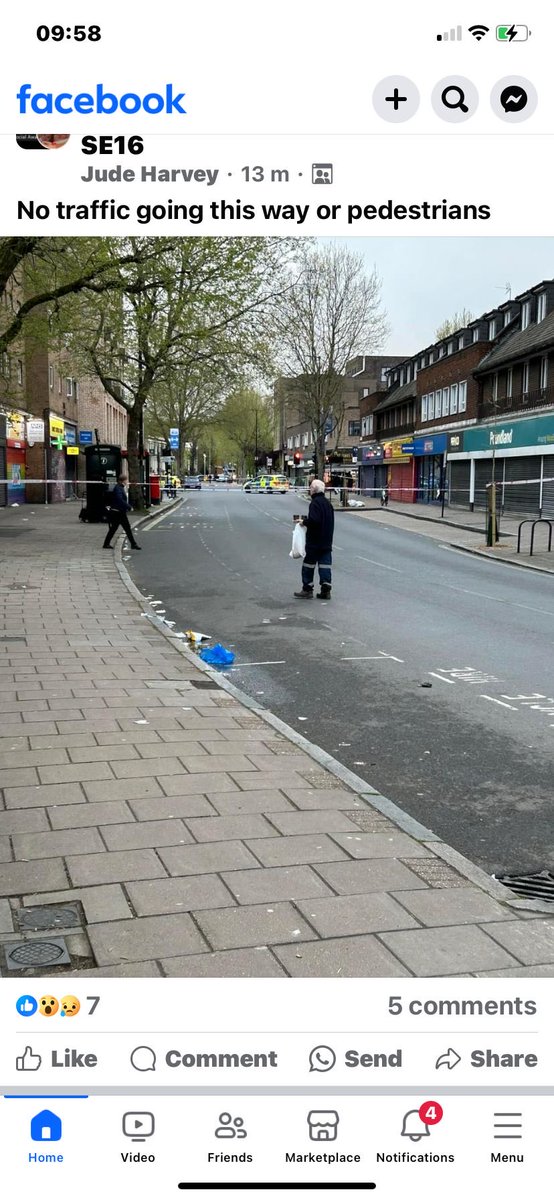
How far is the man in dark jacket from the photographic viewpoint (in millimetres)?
13320

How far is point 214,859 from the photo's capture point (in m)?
3.90

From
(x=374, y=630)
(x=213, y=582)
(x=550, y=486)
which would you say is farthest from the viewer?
(x=550, y=486)

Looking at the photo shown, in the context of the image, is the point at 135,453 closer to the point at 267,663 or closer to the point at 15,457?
the point at 15,457

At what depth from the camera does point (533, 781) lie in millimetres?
5523

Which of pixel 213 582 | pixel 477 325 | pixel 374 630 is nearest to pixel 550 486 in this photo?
pixel 477 325
